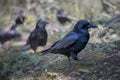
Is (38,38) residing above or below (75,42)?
above

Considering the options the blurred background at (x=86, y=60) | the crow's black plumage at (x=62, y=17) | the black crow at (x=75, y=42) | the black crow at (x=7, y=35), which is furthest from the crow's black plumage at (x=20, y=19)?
the black crow at (x=75, y=42)

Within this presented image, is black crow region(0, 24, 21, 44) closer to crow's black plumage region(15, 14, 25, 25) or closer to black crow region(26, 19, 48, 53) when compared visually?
crow's black plumage region(15, 14, 25, 25)

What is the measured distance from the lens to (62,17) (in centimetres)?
1811

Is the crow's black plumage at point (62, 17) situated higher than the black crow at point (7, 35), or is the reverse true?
the crow's black plumage at point (62, 17)

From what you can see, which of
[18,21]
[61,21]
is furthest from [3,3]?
[61,21]

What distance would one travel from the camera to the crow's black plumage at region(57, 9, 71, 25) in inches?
696

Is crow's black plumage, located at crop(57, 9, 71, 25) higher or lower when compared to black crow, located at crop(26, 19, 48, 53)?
higher

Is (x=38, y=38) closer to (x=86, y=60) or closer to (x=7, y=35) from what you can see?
(x=86, y=60)

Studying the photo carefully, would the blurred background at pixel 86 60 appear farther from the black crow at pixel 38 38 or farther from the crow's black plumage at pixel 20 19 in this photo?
the crow's black plumage at pixel 20 19

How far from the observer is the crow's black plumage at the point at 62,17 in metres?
17.7

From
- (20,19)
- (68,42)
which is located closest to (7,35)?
(20,19)

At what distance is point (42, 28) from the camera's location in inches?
496

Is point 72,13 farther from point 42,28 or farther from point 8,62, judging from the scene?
point 8,62

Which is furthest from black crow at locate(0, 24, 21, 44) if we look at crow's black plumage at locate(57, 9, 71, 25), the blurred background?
crow's black plumage at locate(57, 9, 71, 25)
